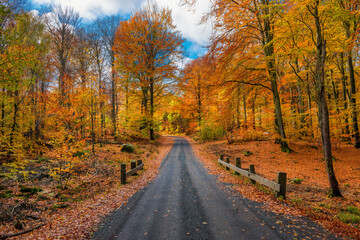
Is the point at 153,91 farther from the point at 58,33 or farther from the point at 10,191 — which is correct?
the point at 10,191

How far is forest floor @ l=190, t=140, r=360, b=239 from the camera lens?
482 centimetres

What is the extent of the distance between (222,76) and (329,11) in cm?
639

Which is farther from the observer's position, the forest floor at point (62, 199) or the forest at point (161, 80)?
the forest at point (161, 80)

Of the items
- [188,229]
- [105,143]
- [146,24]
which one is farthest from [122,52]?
[188,229]

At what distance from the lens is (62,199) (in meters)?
6.41

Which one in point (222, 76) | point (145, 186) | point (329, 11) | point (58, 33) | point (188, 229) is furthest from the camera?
point (58, 33)

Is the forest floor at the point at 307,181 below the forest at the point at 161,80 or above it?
below

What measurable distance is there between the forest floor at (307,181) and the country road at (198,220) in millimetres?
624

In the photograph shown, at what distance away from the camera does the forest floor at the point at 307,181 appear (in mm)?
4822

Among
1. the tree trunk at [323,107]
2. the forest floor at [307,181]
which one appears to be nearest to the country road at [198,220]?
the forest floor at [307,181]

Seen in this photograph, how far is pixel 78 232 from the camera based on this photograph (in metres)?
4.26

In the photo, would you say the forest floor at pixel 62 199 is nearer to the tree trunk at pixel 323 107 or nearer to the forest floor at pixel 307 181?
the forest floor at pixel 307 181

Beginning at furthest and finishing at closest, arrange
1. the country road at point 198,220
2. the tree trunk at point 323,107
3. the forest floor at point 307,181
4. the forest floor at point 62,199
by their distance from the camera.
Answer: the tree trunk at point 323,107
the forest floor at point 307,181
the forest floor at point 62,199
the country road at point 198,220

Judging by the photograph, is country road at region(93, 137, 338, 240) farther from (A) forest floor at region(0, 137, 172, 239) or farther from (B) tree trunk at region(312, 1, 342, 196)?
(B) tree trunk at region(312, 1, 342, 196)
